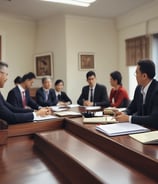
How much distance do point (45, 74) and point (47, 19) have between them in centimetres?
123

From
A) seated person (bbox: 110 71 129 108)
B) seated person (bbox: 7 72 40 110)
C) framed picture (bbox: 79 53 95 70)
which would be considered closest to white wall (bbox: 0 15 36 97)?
framed picture (bbox: 79 53 95 70)

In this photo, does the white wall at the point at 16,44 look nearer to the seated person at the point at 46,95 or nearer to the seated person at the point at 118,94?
the seated person at the point at 46,95

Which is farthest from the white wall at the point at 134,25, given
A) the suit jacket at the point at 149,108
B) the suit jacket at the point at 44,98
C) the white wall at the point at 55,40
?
the suit jacket at the point at 149,108

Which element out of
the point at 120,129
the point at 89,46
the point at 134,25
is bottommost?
the point at 120,129

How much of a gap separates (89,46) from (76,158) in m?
4.28

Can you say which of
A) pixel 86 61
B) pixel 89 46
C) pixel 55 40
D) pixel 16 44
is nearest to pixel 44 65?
pixel 55 40

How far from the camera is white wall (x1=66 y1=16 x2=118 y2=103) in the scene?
16.6 ft

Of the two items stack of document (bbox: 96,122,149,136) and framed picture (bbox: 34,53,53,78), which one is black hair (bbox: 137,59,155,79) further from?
framed picture (bbox: 34,53,53,78)

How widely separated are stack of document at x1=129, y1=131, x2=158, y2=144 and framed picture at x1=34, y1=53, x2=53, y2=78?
401 centimetres

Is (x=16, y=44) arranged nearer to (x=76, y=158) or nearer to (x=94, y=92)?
(x=94, y=92)

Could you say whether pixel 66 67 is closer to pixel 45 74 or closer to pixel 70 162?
pixel 45 74

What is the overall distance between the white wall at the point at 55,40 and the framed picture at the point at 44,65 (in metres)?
0.11

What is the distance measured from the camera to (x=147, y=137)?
4.63 ft

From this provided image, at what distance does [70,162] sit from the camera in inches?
50.8
